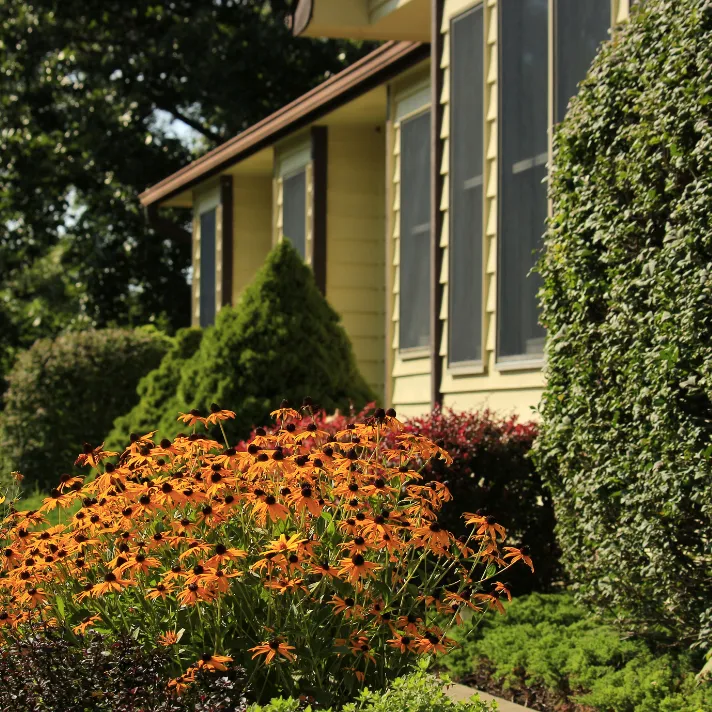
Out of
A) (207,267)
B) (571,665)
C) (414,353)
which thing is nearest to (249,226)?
(207,267)

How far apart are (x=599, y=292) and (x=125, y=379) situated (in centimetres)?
953

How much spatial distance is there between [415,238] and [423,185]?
0.50 metres

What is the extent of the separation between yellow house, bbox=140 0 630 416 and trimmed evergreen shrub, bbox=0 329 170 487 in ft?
8.20

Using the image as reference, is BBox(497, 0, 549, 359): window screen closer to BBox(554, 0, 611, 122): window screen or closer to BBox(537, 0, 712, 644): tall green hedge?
BBox(554, 0, 611, 122): window screen

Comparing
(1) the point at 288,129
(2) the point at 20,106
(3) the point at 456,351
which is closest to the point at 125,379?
(1) the point at 288,129

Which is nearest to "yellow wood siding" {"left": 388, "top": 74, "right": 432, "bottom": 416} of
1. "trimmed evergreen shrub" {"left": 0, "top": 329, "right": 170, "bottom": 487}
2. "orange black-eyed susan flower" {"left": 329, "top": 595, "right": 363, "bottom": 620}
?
"trimmed evergreen shrub" {"left": 0, "top": 329, "right": 170, "bottom": 487}

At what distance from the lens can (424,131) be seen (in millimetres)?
11031

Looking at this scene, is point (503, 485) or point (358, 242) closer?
point (503, 485)

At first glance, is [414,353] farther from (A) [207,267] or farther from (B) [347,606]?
(A) [207,267]

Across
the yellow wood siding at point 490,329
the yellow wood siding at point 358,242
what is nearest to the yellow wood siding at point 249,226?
the yellow wood siding at point 358,242

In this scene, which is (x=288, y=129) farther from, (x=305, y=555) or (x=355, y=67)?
(x=305, y=555)

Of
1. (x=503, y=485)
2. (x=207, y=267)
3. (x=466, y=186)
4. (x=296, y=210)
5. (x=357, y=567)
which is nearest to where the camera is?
(x=357, y=567)

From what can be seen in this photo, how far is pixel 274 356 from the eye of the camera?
1000 centimetres

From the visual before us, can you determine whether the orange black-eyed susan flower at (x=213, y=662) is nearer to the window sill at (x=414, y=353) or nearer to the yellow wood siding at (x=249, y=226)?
the window sill at (x=414, y=353)
